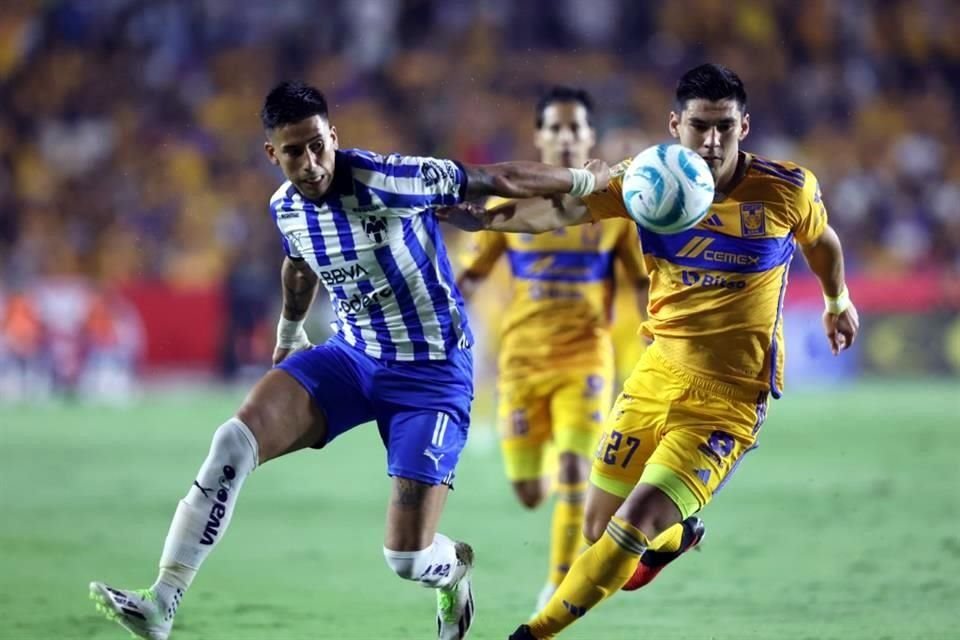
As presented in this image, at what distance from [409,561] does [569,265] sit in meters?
2.63

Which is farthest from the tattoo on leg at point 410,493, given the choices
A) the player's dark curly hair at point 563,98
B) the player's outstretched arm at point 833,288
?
the player's dark curly hair at point 563,98

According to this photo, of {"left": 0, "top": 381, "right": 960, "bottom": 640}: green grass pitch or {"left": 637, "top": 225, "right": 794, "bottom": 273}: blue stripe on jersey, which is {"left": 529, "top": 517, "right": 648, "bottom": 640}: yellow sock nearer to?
{"left": 0, "top": 381, "right": 960, "bottom": 640}: green grass pitch

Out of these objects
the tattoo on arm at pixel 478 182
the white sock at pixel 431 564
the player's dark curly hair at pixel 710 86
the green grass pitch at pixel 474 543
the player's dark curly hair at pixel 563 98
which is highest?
the player's dark curly hair at pixel 563 98

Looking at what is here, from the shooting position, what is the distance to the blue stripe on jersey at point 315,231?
5980mm

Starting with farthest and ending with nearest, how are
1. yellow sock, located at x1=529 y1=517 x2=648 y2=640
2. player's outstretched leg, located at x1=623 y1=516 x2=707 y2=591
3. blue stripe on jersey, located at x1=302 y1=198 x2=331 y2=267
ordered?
player's outstretched leg, located at x1=623 y1=516 x2=707 y2=591, blue stripe on jersey, located at x1=302 y1=198 x2=331 y2=267, yellow sock, located at x1=529 y1=517 x2=648 y2=640

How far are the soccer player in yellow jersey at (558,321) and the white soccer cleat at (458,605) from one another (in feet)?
4.85

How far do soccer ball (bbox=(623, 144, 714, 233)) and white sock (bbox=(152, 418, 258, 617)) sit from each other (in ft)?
5.87

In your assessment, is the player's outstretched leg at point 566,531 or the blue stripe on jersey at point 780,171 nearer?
the blue stripe on jersey at point 780,171

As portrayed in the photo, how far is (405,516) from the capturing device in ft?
19.9

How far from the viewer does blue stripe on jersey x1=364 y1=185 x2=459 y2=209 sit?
19.3ft

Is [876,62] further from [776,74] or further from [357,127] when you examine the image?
[357,127]

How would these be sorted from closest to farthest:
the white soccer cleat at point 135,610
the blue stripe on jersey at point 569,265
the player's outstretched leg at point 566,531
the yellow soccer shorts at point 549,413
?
the white soccer cleat at point 135,610
the player's outstretched leg at point 566,531
the yellow soccer shorts at point 549,413
the blue stripe on jersey at point 569,265

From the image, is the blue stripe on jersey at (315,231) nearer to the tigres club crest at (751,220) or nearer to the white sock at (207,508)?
the white sock at (207,508)

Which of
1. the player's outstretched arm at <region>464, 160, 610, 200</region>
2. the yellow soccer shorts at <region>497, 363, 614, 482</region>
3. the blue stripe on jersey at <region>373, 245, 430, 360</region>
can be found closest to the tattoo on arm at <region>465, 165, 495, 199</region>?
the player's outstretched arm at <region>464, 160, 610, 200</region>
